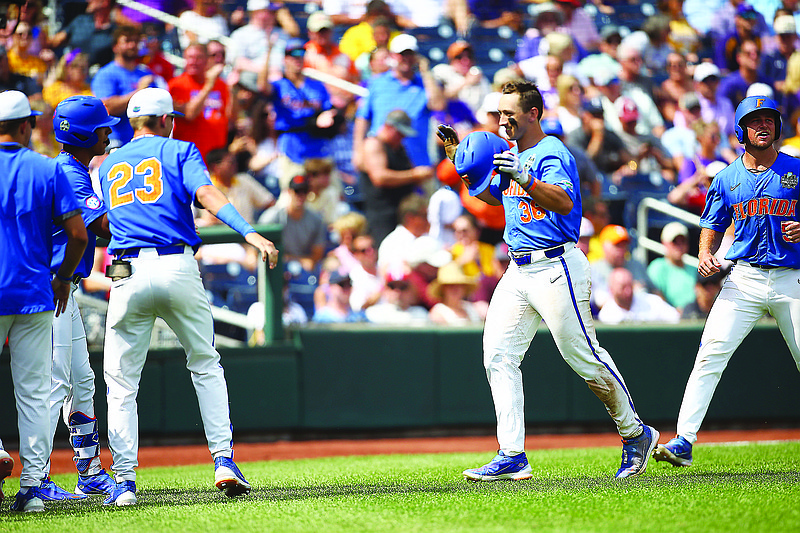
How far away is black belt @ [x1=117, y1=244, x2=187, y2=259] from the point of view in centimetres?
421

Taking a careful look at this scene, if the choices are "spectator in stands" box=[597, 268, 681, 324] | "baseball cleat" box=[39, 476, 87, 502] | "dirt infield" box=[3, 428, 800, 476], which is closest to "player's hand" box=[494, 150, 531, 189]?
"baseball cleat" box=[39, 476, 87, 502]

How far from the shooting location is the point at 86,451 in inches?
185

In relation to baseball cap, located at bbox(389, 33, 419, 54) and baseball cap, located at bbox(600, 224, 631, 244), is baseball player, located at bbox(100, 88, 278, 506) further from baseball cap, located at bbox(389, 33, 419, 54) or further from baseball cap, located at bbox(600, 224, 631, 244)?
baseball cap, located at bbox(600, 224, 631, 244)

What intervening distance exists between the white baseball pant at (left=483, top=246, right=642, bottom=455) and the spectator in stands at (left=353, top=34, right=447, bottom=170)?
5156 millimetres

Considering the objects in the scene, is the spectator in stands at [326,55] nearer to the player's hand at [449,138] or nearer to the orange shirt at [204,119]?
the orange shirt at [204,119]

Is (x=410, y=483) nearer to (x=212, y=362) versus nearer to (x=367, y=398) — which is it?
(x=212, y=362)

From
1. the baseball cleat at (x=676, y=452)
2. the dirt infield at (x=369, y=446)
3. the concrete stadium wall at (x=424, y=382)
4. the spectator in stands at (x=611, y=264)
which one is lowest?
the dirt infield at (x=369, y=446)

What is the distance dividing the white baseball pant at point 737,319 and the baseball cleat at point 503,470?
91cm

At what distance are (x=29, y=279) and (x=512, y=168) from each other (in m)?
2.33

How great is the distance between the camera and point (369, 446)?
25.6 ft

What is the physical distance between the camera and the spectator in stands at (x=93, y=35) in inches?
372

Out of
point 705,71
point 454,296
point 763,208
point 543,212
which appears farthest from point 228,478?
point 705,71

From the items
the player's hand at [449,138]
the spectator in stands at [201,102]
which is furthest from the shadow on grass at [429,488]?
the spectator in stands at [201,102]

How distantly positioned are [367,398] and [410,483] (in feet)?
10.5
